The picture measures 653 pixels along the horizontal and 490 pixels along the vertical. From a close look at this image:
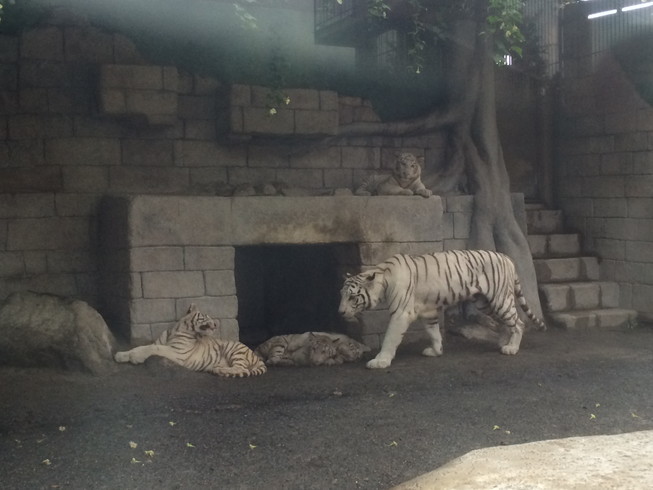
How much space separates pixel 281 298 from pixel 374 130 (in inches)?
86.6

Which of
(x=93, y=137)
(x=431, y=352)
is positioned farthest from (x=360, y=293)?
(x=93, y=137)

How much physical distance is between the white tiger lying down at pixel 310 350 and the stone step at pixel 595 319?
2.92m

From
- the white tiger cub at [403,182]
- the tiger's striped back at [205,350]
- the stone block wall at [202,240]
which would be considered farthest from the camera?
the white tiger cub at [403,182]

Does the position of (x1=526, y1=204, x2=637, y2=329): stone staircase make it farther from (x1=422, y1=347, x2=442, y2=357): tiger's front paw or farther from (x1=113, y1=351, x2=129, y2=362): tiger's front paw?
(x1=113, y1=351, x2=129, y2=362): tiger's front paw

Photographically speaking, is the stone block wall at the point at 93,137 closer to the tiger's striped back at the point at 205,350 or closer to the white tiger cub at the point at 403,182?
the white tiger cub at the point at 403,182

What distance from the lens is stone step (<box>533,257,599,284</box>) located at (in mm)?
9836

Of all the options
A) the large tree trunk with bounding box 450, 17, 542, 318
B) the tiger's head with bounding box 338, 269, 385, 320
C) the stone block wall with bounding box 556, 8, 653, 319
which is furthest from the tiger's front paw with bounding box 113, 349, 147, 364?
the stone block wall with bounding box 556, 8, 653, 319

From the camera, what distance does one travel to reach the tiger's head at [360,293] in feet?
23.6

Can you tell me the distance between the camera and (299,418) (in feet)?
17.5

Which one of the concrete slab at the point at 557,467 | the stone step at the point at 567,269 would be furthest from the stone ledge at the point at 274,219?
the concrete slab at the point at 557,467

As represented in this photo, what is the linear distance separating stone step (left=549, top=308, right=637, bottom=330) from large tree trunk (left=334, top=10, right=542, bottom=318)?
0.27m

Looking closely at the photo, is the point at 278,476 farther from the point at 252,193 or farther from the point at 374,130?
the point at 374,130

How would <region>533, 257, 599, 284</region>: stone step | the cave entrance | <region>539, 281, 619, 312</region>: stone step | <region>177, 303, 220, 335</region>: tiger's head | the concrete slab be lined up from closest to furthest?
the concrete slab < <region>177, 303, 220, 335</region>: tiger's head < the cave entrance < <region>539, 281, 619, 312</region>: stone step < <region>533, 257, 599, 284</region>: stone step

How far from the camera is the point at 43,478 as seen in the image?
413cm
